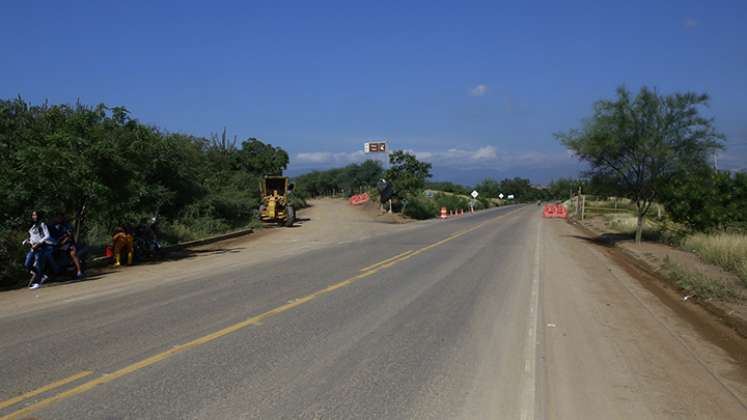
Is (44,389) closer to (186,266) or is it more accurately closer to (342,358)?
(342,358)

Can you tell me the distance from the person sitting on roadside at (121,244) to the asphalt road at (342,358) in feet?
16.4

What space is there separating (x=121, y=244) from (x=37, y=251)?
12.0 ft

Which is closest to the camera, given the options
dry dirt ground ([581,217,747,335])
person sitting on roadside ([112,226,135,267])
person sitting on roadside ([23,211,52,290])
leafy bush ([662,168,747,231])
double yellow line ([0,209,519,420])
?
double yellow line ([0,209,519,420])

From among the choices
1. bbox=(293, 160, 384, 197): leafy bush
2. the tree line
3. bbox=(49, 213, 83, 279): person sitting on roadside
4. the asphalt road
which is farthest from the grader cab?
bbox=(293, 160, 384, 197): leafy bush

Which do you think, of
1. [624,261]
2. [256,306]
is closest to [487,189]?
[624,261]

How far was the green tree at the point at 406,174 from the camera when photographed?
52344 millimetres

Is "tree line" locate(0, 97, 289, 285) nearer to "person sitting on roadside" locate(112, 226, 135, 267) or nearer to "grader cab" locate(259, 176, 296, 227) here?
"person sitting on roadside" locate(112, 226, 135, 267)

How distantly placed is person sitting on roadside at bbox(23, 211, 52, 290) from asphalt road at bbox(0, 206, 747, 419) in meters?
3.11

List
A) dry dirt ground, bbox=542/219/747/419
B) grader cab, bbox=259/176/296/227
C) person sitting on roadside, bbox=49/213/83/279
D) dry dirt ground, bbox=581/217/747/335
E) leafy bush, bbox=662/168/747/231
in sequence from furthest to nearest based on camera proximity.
Answer: grader cab, bbox=259/176/296/227 < leafy bush, bbox=662/168/747/231 < person sitting on roadside, bbox=49/213/83/279 < dry dirt ground, bbox=581/217/747/335 < dry dirt ground, bbox=542/219/747/419

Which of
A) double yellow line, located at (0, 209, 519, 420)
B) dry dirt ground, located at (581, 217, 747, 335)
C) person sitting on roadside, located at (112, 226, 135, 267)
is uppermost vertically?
person sitting on roadside, located at (112, 226, 135, 267)

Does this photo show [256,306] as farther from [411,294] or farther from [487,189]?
[487,189]

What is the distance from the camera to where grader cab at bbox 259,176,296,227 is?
1309 inches

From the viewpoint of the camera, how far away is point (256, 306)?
9852mm

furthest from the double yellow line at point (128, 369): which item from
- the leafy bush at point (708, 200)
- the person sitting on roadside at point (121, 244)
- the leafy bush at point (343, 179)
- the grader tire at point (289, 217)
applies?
the leafy bush at point (343, 179)
